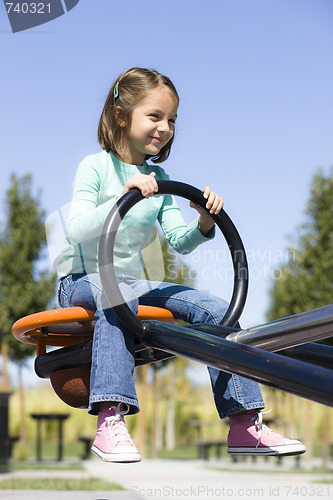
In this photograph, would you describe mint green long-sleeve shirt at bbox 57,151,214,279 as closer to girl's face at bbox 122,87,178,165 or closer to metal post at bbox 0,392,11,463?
girl's face at bbox 122,87,178,165

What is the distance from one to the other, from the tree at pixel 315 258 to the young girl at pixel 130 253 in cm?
687

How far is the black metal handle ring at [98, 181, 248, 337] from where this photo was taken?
135cm

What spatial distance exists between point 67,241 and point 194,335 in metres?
0.53

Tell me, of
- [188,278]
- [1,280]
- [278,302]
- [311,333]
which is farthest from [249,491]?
[1,280]

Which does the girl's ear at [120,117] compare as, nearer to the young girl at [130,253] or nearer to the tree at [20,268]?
the young girl at [130,253]

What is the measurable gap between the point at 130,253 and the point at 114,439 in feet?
1.68

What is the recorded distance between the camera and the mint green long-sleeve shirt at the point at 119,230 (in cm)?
160

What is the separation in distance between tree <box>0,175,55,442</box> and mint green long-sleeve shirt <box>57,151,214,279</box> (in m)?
7.93

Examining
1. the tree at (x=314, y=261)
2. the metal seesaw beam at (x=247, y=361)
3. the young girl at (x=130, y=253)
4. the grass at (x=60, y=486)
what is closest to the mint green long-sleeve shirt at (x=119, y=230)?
the young girl at (x=130, y=253)

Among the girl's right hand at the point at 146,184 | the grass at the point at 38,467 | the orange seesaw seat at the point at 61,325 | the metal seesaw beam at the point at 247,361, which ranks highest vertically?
the girl's right hand at the point at 146,184

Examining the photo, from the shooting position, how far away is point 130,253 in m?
1.67

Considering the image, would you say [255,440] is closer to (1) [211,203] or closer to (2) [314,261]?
(1) [211,203]

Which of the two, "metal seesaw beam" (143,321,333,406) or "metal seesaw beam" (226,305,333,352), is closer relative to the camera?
"metal seesaw beam" (143,321,333,406)

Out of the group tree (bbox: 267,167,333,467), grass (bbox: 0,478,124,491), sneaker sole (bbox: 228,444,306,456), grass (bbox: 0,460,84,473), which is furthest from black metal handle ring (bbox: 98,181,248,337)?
tree (bbox: 267,167,333,467)
